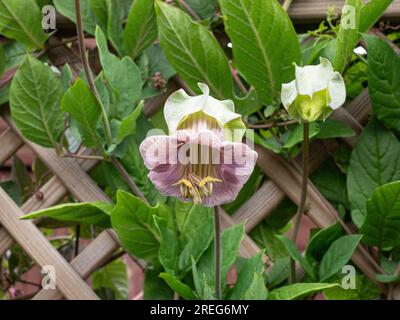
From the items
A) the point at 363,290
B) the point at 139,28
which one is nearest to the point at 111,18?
the point at 139,28

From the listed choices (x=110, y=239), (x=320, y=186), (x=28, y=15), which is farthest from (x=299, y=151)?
(x=28, y=15)

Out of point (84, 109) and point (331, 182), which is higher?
point (84, 109)

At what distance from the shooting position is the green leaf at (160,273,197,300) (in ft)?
2.66

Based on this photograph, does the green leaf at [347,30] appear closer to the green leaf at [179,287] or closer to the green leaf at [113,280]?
the green leaf at [179,287]

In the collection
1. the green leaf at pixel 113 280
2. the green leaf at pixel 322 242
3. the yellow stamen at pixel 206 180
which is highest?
the yellow stamen at pixel 206 180

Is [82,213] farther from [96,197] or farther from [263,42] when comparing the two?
[263,42]

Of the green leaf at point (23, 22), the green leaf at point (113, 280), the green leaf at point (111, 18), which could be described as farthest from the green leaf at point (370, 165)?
the green leaf at point (113, 280)

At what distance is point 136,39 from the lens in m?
0.94

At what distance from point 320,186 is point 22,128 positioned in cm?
40

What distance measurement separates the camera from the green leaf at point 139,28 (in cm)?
91

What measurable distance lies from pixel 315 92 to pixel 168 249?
28 cm

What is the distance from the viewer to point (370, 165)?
2.95 feet

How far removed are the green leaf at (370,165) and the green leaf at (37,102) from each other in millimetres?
382

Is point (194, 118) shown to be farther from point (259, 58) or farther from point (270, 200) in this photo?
point (270, 200)
